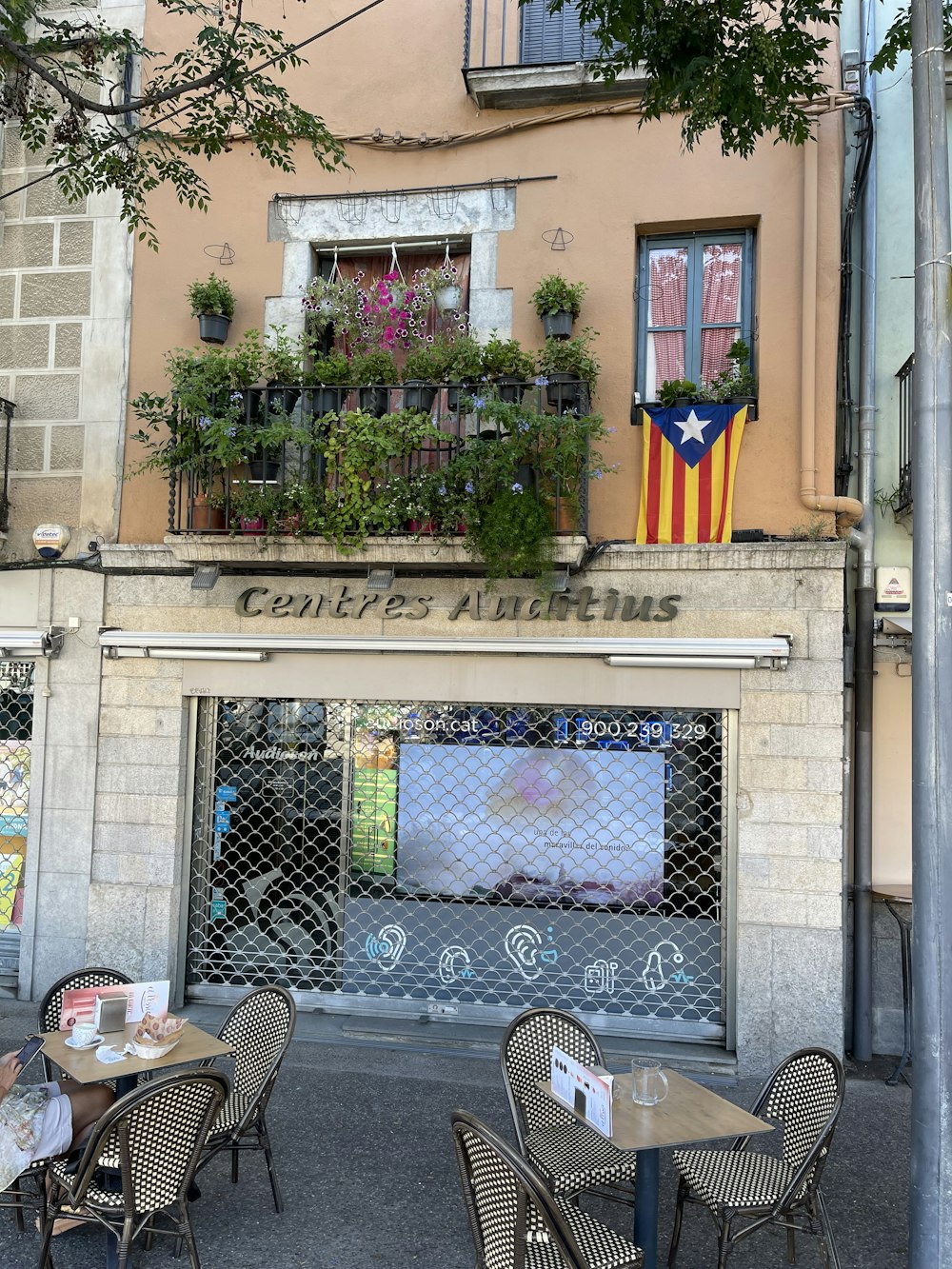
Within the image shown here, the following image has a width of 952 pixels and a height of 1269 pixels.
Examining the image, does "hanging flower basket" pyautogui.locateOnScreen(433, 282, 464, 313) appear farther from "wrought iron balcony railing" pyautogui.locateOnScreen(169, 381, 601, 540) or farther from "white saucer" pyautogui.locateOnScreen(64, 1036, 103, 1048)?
"white saucer" pyautogui.locateOnScreen(64, 1036, 103, 1048)

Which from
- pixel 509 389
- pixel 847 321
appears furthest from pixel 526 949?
pixel 847 321

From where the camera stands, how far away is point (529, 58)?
8156 millimetres

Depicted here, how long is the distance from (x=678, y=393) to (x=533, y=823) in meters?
3.52

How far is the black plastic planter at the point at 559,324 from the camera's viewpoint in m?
7.74

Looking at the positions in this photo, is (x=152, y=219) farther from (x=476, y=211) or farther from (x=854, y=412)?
(x=854, y=412)

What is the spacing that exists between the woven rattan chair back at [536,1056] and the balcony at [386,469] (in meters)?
3.18

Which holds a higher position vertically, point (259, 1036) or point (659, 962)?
Answer: point (259, 1036)

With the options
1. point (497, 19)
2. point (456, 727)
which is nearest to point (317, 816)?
point (456, 727)

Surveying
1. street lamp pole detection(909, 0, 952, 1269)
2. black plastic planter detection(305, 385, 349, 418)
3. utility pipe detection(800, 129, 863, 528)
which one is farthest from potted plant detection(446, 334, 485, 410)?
street lamp pole detection(909, 0, 952, 1269)

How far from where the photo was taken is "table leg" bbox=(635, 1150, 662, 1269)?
13.8 ft

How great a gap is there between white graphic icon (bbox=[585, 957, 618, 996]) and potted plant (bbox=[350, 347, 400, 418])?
459 centimetres

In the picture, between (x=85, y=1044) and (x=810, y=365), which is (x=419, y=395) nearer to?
(x=810, y=365)

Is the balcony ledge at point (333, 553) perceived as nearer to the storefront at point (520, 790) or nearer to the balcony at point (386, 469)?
the balcony at point (386, 469)

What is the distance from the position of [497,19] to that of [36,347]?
4.81 meters
